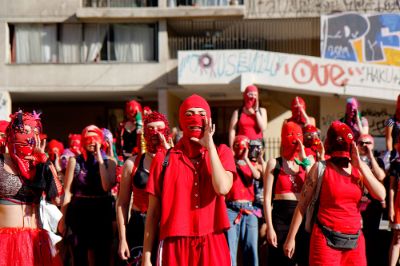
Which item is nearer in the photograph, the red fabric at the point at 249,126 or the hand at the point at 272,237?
the hand at the point at 272,237

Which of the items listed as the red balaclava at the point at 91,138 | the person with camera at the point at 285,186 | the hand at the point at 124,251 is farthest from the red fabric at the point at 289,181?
the red balaclava at the point at 91,138

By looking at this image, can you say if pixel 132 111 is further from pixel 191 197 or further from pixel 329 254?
pixel 191 197

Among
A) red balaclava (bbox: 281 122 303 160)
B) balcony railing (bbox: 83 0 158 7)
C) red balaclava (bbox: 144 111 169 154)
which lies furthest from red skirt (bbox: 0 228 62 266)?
balcony railing (bbox: 83 0 158 7)

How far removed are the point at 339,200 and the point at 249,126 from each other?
4.23 meters

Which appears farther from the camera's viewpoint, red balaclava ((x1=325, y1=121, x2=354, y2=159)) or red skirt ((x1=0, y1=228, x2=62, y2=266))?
red balaclava ((x1=325, y1=121, x2=354, y2=159))

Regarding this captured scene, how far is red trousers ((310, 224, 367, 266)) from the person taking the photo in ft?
16.7

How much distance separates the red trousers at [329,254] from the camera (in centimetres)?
509

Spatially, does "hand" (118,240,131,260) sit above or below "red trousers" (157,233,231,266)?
below

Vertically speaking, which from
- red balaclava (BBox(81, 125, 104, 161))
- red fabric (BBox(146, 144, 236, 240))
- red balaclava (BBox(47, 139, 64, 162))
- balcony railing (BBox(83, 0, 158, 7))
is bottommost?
red balaclava (BBox(47, 139, 64, 162))

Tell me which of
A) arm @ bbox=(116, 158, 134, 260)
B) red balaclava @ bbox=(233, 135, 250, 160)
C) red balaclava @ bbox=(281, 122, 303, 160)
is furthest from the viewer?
red balaclava @ bbox=(233, 135, 250, 160)

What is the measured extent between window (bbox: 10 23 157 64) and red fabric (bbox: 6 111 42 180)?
59.0 feet

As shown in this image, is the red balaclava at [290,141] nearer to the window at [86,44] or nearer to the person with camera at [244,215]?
the person with camera at [244,215]

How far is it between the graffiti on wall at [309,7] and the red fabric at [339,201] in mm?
17755

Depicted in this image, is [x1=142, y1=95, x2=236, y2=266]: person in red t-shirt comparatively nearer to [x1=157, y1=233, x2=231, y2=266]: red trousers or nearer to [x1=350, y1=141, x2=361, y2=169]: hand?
[x1=157, y1=233, x2=231, y2=266]: red trousers
